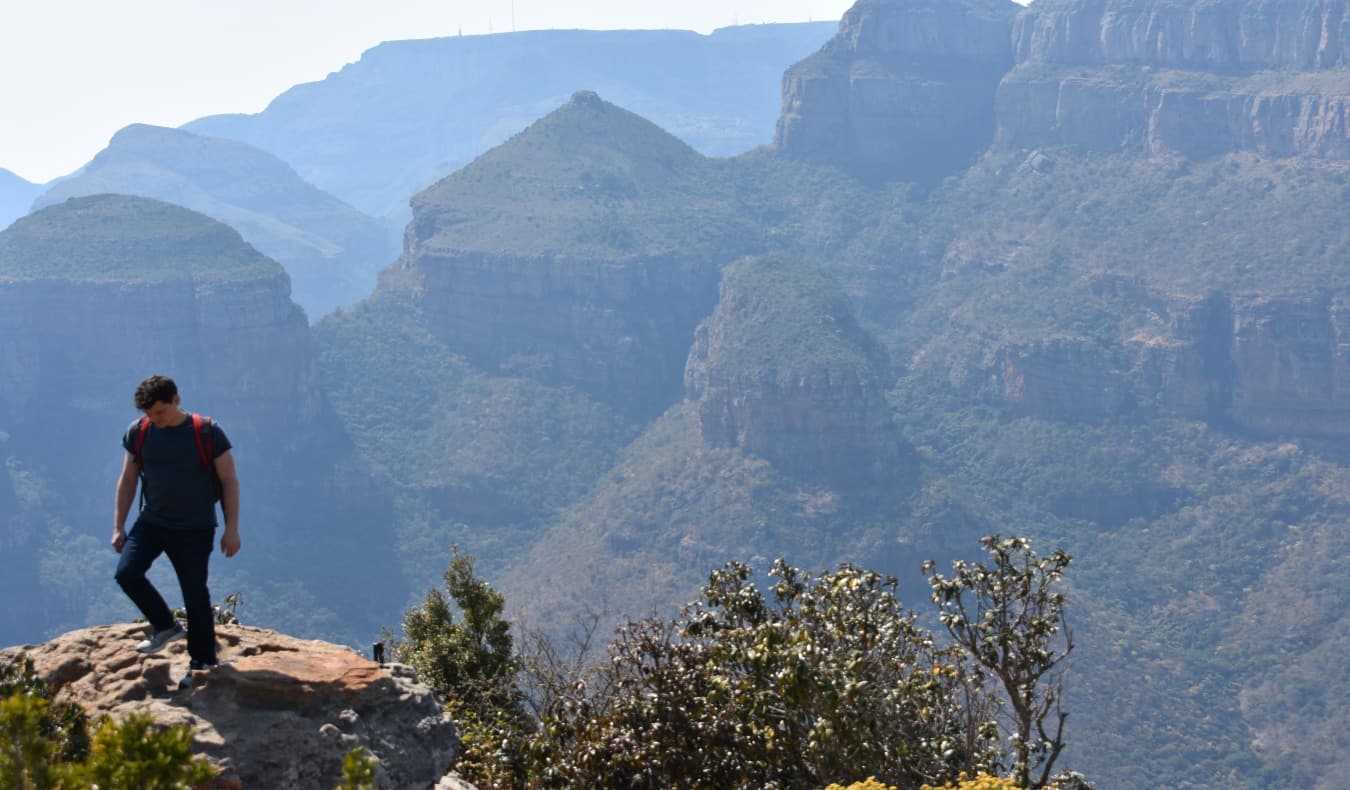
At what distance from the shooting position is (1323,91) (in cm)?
11675

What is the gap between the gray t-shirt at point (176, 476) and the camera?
12.6 meters

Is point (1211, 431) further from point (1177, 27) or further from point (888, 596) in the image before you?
point (888, 596)

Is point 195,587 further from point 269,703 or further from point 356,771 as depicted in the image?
point 356,771

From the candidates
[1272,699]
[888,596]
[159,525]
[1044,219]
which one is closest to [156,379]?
[159,525]

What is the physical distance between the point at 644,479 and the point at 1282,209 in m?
54.0

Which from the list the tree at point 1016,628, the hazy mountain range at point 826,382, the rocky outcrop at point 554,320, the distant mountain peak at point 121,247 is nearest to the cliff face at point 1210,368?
the hazy mountain range at point 826,382

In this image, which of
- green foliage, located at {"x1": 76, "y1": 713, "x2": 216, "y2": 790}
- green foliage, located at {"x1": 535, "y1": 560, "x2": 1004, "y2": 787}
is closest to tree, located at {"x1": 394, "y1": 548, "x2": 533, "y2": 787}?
green foliage, located at {"x1": 535, "y1": 560, "x2": 1004, "y2": 787}

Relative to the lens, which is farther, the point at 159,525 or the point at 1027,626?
the point at 1027,626

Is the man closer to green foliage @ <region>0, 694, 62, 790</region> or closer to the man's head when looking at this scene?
the man's head

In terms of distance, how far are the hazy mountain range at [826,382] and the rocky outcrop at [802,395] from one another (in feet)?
0.98

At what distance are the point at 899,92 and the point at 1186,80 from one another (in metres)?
29.7

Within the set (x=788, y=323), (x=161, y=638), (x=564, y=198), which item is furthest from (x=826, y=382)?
(x=161, y=638)

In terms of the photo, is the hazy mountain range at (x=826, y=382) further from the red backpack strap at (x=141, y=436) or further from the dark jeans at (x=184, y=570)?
the red backpack strap at (x=141, y=436)

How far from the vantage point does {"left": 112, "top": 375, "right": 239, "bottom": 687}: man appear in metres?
12.6
